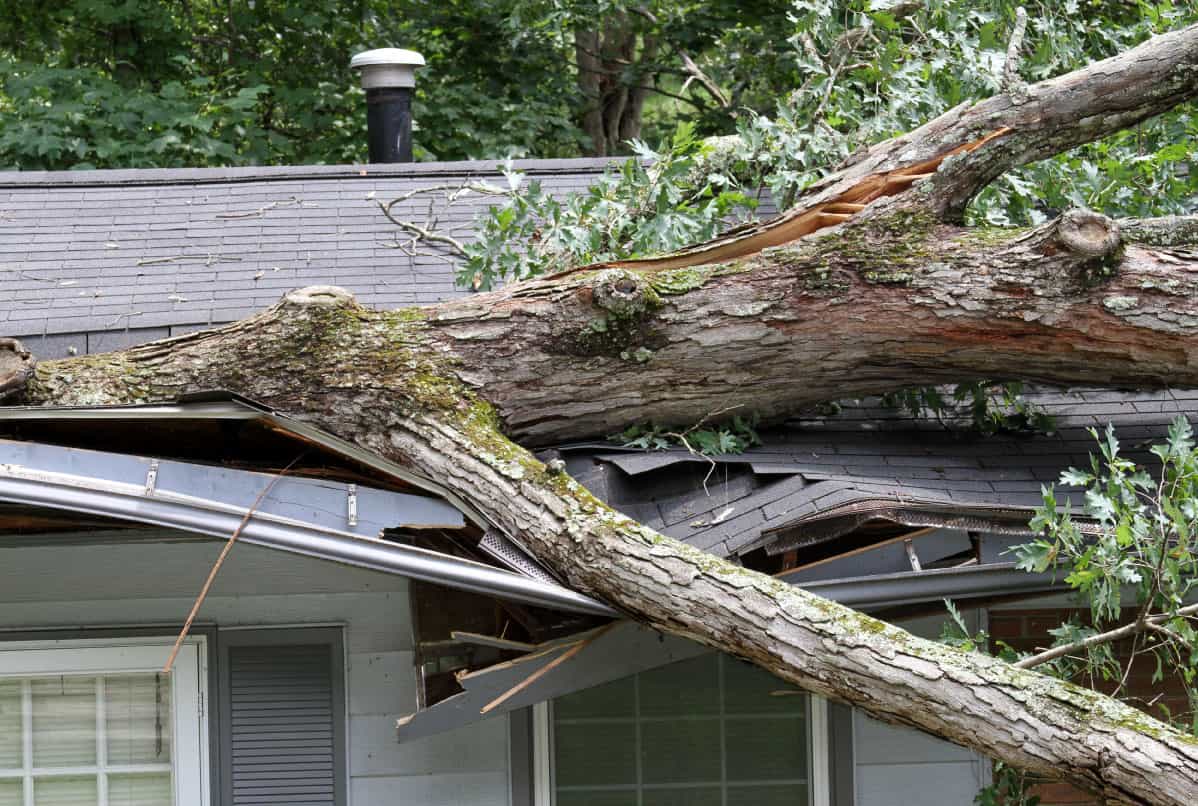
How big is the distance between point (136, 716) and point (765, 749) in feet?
7.78

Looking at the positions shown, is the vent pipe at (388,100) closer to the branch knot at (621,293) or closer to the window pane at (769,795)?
the branch knot at (621,293)

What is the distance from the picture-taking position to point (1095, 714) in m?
3.37

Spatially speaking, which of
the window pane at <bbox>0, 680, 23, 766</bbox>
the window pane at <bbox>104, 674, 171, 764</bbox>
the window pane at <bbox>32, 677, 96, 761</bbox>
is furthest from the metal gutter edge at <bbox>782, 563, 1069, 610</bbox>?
the window pane at <bbox>0, 680, 23, 766</bbox>

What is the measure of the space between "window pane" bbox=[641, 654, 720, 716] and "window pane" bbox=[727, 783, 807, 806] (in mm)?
314

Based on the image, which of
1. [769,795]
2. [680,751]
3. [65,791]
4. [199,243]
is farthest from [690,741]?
[199,243]

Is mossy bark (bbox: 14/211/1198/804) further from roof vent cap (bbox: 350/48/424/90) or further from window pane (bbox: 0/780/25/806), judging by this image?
roof vent cap (bbox: 350/48/424/90)

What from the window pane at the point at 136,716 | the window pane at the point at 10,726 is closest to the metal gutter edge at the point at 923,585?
the window pane at the point at 136,716

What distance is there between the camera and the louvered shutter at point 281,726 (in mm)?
4941

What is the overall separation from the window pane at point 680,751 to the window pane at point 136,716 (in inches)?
71.1

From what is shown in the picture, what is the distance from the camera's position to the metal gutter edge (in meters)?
4.07

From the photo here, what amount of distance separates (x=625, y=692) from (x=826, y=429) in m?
1.30

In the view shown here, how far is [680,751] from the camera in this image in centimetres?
521

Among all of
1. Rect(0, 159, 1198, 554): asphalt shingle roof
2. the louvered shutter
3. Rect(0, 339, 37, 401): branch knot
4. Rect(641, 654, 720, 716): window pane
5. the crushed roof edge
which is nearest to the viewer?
Rect(0, 339, 37, 401): branch knot

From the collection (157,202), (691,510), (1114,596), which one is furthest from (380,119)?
(1114,596)
